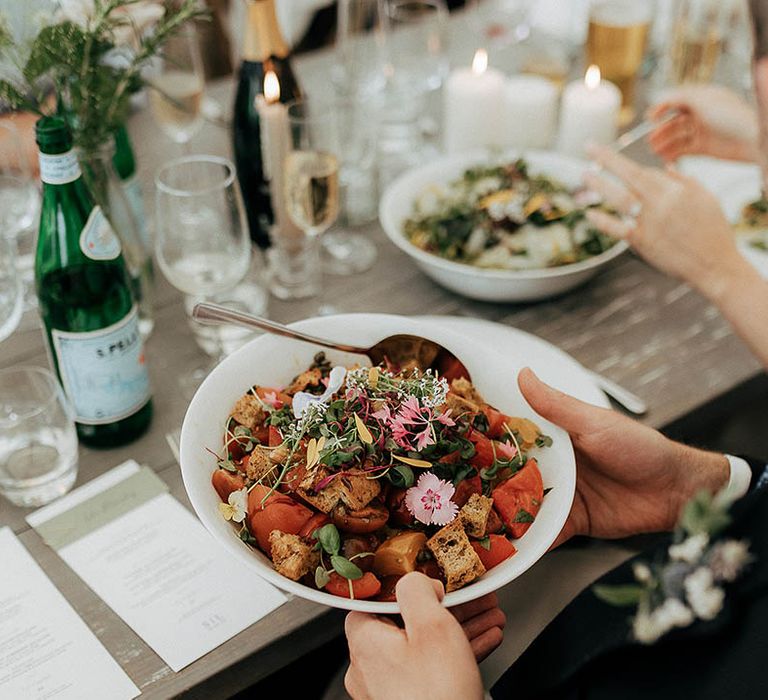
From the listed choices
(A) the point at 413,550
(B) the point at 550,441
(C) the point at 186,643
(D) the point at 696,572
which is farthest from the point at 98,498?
(D) the point at 696,572

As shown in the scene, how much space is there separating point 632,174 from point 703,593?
3.53 ft

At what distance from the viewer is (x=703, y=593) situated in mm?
475

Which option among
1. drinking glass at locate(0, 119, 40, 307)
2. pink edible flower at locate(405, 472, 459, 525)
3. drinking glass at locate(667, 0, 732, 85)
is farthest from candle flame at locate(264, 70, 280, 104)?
drinking glass at locate(667, 0, 732, 85)

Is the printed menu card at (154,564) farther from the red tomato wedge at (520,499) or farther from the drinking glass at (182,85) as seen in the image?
the drinking glass at (182,85)

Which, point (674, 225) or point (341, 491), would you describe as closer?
point (341, 491)

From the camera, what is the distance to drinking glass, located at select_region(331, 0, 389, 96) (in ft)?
6.02

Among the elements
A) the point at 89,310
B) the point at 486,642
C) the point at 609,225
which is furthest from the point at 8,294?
the point at 609,225

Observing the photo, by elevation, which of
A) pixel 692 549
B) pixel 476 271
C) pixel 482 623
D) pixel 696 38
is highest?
pixel 692 549

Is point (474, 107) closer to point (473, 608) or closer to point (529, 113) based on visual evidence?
point (529, 113)

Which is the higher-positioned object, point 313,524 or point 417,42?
point 417,42

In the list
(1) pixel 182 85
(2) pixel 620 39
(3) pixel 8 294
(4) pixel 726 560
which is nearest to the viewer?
(4) pixel 726 560

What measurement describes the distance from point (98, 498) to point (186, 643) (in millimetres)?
262

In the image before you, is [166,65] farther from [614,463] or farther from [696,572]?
[696,572]

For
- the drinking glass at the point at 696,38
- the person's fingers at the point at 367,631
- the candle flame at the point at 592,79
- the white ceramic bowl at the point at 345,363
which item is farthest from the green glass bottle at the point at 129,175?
the drinking glass at the point at 696,38
